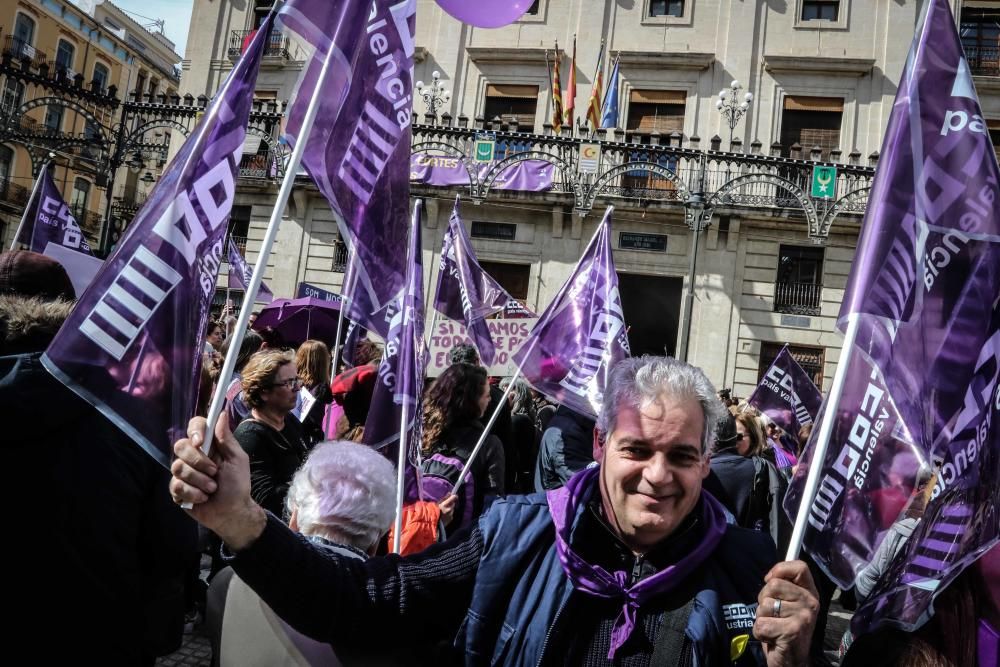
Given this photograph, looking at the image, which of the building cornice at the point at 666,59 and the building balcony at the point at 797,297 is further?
the building cornice at the point at 666,59

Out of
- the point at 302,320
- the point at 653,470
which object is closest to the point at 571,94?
the point at 302,320

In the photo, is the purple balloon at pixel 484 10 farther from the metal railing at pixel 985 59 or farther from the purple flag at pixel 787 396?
the metal railing at pixel 985 59

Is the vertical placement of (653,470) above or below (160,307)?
A: below

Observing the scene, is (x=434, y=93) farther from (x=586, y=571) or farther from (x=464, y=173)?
(x=586, y=571)

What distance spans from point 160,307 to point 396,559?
2.66ft

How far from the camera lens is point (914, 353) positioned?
6.14 feet

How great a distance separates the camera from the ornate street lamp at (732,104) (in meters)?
17.6

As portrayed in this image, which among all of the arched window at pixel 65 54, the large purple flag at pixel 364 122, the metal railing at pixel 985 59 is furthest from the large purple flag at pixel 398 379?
the arched window at pixel 65 54

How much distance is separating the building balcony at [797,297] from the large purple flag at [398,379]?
1685 cm

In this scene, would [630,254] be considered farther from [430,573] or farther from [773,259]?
[430,573]

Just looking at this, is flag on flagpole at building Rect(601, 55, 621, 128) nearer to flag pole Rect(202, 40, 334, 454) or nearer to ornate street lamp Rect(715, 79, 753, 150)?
ornate street lamp Rect(715, 79, 753, 150)

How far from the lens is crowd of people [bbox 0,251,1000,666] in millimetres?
1490

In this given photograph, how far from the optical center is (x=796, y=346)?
18.6 metres

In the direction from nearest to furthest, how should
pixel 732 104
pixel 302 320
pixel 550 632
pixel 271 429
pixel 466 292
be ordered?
pixel 550 632 → pixel 271 429 → pixel 466 292 → pixel 302 320 → pixel 732 104
